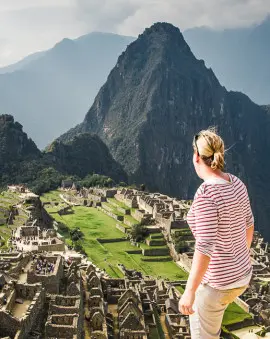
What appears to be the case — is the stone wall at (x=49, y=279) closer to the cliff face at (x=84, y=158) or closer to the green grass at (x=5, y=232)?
the green grass at (x=5, y=232)

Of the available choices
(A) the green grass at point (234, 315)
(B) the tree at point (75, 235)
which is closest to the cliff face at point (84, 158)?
(B) the tree at point (75, 235)

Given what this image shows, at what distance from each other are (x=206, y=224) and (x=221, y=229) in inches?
7.4

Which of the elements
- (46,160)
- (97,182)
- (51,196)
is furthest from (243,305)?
(46,160)

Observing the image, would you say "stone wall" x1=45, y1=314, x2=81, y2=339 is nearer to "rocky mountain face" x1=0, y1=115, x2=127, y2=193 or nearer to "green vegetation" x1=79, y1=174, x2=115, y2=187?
"rocky mountain face" x1=0, y1=115, x2=127, y2=193

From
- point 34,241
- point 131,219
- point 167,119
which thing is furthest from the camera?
point 167,119

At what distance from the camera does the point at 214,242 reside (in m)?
4.80

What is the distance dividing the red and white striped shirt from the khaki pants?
11 cm

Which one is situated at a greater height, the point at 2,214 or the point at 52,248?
the point at 52,248

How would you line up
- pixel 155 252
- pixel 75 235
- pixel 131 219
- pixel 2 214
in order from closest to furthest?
pixel 75 235 < pixel 155 252 < pixel 2 214 < pixel 131 219

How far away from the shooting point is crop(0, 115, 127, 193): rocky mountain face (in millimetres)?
77963

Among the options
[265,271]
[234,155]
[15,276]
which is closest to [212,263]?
[15,276]

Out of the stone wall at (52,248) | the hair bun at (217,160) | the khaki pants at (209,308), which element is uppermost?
the hair bun at (217,160)

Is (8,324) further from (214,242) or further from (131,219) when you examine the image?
(131,219)

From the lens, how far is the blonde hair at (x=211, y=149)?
508 centimetres
